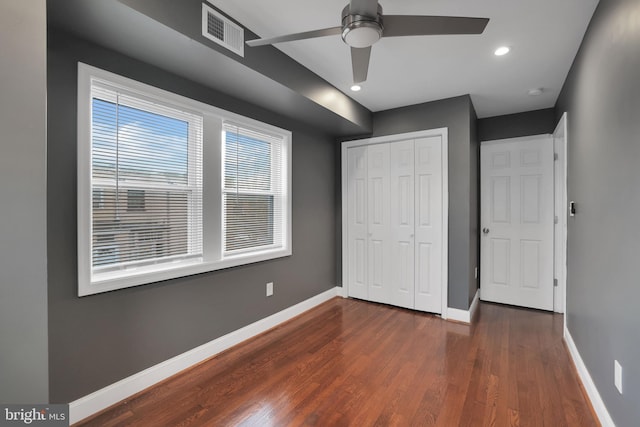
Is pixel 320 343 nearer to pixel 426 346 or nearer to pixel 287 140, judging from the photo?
pixel 426 346

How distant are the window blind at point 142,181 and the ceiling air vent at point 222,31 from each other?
685 millimetres

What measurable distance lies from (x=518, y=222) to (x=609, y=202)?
2382mm

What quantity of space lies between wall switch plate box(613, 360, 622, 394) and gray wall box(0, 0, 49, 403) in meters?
2.59

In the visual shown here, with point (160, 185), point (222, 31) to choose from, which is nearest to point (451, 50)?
point (222, 31)

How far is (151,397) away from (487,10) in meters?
3.36

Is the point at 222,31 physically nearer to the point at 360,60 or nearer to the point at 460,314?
the point at 360,60

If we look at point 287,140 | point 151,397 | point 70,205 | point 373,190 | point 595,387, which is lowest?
point 151,397

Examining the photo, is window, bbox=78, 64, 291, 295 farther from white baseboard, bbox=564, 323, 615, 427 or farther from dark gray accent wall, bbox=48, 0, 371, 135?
white baseboard, bbox=564, 323, 615, 427

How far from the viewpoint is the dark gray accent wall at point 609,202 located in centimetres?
135

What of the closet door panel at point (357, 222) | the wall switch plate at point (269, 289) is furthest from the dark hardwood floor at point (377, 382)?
the closet door panel at point (357, 222)

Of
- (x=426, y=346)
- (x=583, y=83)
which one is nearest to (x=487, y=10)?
(x=583, y=83)

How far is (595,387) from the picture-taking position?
188 centimetres

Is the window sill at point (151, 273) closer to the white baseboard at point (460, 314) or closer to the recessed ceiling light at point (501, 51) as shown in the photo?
the white baseboard at point (460, 314)

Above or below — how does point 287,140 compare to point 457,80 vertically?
below
